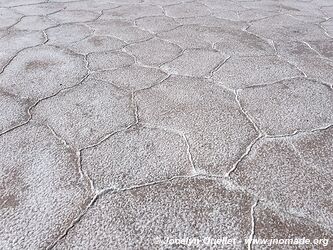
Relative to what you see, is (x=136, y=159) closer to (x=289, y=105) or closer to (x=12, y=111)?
(x=12, y=111)

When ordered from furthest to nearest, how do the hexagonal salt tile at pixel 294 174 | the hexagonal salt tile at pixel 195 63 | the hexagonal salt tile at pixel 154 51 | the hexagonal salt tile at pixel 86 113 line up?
the hexagonal salt tile at pixel 154 51, the hexagonal salt tile at pixel 195 63, the hexagonal salt tile at pixel 86 113, the hexagonal salt tile at pixel 294 174

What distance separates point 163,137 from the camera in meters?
1.43

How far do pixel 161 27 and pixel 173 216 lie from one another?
84.9 inches

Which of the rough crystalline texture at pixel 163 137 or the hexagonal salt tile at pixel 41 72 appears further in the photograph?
the hexagonal salt tile at pixel 41 72

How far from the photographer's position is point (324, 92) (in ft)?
5.88

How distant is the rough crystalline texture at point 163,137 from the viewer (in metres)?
1.02

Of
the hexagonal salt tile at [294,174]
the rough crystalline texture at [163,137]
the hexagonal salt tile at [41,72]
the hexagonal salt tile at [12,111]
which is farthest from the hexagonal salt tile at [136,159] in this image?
the hexagonal salt tile at [41,72]

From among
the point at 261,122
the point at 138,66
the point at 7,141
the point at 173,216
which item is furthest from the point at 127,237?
the point at 138,66

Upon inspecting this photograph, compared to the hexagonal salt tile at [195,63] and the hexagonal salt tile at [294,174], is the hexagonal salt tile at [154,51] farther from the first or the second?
the hexagonal salt tile at [294,174]

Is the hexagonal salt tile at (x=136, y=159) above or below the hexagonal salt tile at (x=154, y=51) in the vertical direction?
below

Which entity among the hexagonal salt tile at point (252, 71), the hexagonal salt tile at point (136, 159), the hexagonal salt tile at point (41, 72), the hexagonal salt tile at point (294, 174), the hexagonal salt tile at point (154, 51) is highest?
the hexagonal salt tile at point (41, 72)

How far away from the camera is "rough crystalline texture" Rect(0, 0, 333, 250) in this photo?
1.02 metres

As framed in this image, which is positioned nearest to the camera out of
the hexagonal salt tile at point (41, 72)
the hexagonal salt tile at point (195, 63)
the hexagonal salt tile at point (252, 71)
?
the hexagonal salt tile at point (41, 72)

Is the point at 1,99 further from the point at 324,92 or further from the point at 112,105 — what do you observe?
the point at 324,92
